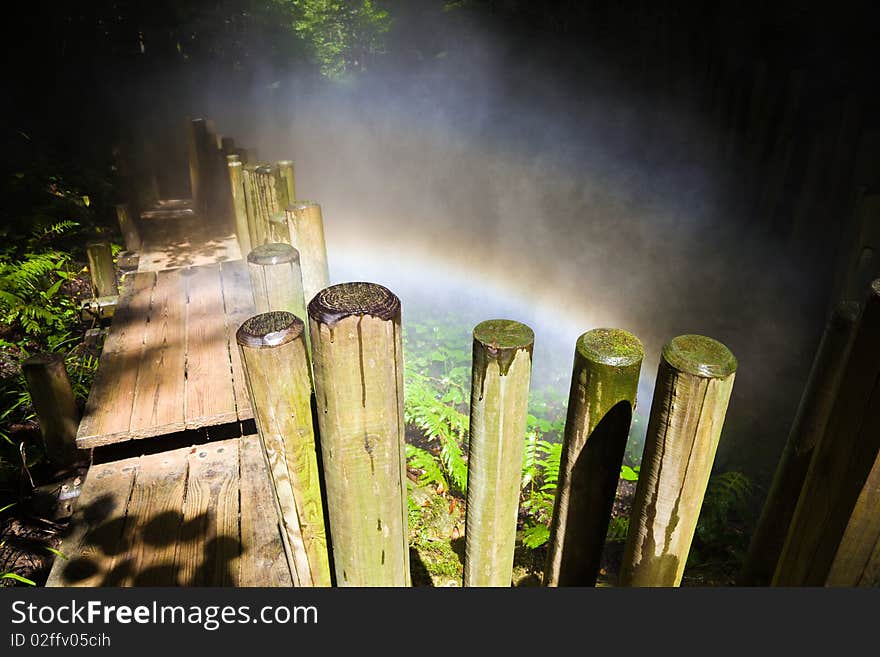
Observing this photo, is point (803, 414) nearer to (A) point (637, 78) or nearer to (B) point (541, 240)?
(A) point (637, 78)

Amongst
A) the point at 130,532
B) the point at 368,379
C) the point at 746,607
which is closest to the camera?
the point at 368,379

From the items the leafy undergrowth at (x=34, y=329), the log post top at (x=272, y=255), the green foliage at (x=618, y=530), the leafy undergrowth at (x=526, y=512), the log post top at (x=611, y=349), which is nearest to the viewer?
the log post top at (x=611, y=349)

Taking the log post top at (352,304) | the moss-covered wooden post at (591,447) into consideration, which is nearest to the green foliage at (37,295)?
the log post top at (352,304)

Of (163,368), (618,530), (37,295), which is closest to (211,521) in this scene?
(163,368)

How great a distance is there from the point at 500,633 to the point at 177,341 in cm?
317

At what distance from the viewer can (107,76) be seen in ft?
43.9

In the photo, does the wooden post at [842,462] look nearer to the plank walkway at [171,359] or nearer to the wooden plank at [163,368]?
the plank walkway at [171,359]

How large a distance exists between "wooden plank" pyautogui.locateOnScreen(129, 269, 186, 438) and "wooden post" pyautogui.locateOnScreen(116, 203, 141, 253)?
2.46 meters

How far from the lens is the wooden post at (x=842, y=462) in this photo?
3.78ft

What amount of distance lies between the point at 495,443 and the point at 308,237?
1965mm

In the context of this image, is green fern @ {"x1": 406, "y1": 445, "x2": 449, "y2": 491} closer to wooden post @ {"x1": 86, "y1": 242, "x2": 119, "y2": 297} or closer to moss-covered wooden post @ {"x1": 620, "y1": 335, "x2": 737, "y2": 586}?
moss-covered wooden post @ {"x1": 620, "y1": 335, "x2": 737, "y2": 586}

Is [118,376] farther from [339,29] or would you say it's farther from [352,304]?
[339,29]

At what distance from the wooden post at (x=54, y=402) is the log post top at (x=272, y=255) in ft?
5.55

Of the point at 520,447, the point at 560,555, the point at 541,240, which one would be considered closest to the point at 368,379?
the point at 520,447
